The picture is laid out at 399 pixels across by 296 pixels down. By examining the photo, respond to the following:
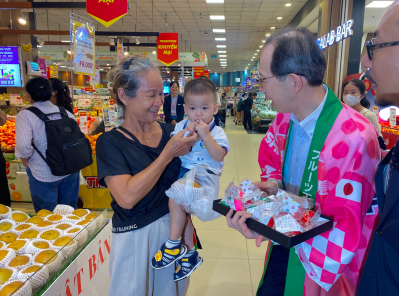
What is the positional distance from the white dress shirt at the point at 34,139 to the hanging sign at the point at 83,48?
963mm

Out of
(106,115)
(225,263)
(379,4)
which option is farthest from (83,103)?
(379,4)

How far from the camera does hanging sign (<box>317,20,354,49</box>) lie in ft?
19.0

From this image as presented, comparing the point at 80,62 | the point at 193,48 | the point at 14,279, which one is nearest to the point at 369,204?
the point at 14,279

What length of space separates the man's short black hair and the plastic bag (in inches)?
26.0

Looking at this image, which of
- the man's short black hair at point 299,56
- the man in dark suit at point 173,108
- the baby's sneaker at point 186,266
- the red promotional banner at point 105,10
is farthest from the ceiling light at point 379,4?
the baby's sneaker at point 186,266

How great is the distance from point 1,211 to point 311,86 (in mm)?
2132

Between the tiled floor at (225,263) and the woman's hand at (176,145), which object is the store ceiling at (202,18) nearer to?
the tiled floor at (225,263)

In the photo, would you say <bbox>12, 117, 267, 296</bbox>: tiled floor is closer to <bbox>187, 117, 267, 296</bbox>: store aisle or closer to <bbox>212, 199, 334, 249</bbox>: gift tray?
<bbox>187, 117, 267, 296</bbox>: store aisle

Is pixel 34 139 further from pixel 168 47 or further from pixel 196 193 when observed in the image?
pixel 168 47

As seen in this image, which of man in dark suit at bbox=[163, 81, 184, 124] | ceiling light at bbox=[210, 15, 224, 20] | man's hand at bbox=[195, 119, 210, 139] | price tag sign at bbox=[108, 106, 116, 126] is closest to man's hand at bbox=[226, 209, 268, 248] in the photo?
man's hand at bbox=[195, 119, 210, 139]

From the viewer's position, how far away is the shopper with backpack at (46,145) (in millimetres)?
2818

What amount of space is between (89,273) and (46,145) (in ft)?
5.15

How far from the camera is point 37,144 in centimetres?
286

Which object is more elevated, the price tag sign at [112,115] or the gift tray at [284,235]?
the price tag sign at [112,115]
